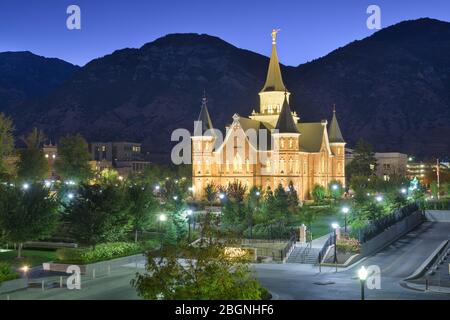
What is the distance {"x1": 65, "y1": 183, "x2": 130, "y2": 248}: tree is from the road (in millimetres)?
3610

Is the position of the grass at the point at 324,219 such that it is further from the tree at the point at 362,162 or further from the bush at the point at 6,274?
→ the tree at the point at 362,162

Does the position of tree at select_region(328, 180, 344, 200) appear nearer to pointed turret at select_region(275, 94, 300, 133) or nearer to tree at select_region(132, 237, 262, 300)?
pointed turret at select_region(275, 94, 300, 133)

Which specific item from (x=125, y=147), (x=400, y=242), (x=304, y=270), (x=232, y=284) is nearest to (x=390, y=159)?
(x=125, y=147)

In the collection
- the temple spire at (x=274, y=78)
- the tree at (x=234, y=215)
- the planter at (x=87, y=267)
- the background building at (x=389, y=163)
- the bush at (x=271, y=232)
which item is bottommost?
the planter at (x=87, y=267)

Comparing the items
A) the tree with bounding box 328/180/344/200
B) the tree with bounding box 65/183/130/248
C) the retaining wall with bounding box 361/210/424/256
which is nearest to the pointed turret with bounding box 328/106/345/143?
the tree with bounding box 328/180/344/200

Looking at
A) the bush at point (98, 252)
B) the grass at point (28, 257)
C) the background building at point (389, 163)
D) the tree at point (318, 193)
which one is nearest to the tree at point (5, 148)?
the grass at point (28, 257)

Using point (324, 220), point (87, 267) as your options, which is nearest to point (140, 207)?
point (87, 267)

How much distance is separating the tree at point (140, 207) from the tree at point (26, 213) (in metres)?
9.44

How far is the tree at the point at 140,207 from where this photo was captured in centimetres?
5541

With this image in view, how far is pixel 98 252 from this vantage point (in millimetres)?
44844

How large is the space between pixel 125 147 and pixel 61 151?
7310 cm

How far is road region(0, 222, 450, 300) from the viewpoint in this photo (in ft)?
109

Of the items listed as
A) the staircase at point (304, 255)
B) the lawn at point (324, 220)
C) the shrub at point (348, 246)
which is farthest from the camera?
the lawn at point (324, 220)
